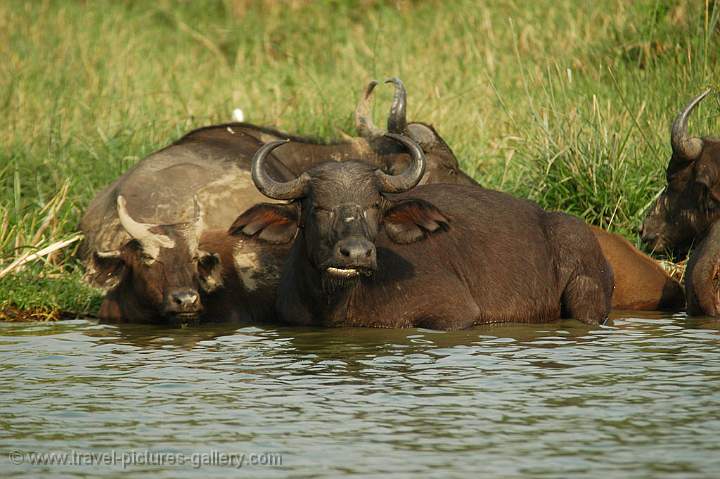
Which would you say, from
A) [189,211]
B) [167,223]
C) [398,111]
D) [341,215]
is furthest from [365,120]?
[341,215]

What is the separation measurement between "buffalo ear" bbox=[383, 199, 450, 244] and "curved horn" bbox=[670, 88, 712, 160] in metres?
2.02

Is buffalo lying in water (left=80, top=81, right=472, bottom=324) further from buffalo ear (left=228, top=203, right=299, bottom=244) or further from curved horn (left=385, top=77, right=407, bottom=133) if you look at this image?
buffalo ear (left=228, top=203, right=299, bottom=244)

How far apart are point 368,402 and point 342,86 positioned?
888 cm

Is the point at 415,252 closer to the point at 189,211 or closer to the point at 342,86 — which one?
the point at 189,211

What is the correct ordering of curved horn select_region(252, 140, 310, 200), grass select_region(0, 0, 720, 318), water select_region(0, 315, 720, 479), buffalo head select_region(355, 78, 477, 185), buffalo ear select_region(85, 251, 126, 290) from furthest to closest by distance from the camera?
buffalo head select_region(355, 78, 477, 185)
grass select_region(0, 0, 720, 318)
buffalo ear select_region(85, 251, 126, 290)
curved horn select_region(252, 140, 310, 200)
water select_region(0, 315, 720, 479)

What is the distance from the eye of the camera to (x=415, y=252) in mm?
9109

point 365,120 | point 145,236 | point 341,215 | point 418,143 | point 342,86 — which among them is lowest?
point 145,236

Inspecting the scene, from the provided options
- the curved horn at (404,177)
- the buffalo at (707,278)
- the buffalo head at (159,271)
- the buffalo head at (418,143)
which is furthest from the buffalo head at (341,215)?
the buffalo head at (418,143)

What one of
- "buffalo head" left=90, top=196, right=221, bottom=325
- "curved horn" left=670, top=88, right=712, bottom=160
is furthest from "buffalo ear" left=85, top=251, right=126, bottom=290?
"curved horn" left=670, top=88, right=712, bottom=160

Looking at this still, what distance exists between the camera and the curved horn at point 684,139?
9789 millimetres

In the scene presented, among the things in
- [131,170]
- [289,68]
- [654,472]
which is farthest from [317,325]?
[289,68]

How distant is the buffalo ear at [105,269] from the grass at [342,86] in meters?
0.41

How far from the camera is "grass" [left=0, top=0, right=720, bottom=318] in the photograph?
1119cm

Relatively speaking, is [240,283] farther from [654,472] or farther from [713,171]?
[654,472]
